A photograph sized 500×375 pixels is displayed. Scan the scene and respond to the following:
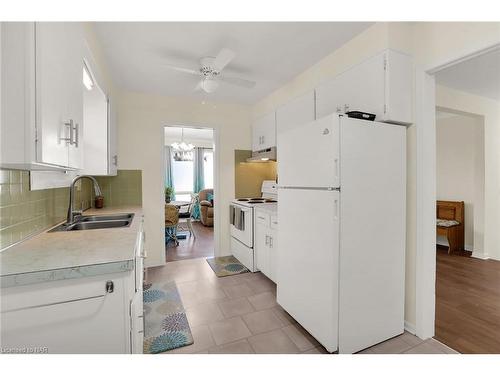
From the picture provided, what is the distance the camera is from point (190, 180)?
7820 millimetres

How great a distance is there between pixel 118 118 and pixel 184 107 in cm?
93

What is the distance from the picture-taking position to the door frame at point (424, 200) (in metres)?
1.82

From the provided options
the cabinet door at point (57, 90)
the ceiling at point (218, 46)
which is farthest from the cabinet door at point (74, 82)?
the ceiling at point (218, 46)

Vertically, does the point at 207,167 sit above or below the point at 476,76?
below

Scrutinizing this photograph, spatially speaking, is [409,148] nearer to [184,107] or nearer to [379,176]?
[379,176]

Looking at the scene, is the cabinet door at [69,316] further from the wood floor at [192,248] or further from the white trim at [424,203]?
the wood floor at [192,248]

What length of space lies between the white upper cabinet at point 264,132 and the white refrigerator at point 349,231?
4.61ft

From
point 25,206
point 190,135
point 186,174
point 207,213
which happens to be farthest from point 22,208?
point 186,174

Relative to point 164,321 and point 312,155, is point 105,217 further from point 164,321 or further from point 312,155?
point 312,155

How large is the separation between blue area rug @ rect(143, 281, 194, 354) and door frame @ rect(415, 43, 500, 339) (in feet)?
5.83

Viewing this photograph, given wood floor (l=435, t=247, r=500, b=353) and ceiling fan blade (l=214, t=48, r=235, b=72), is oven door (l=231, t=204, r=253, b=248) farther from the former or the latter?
wood floor (l=435, t=247, r=500, b=353)

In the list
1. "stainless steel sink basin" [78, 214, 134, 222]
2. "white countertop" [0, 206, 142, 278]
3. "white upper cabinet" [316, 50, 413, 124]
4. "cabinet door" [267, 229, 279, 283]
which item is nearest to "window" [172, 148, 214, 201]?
"cabinet door" [267, 229, 279, 283]

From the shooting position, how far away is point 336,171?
1560mm

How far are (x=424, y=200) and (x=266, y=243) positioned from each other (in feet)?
5.35
